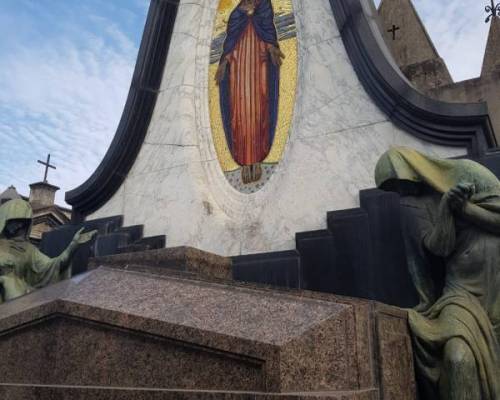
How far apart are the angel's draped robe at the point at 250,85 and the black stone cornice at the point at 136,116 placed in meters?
1.25

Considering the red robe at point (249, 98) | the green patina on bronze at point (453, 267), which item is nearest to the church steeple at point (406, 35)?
the red robe at point (249, 98)

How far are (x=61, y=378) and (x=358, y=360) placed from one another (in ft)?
6.04

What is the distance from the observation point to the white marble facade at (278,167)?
5871 millimetres

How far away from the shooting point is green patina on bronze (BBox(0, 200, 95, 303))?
6.73m

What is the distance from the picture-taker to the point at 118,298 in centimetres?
372

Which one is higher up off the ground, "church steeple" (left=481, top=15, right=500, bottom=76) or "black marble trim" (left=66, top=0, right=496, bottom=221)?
"church steeple" (left=481, top=15, right=500, bottom=76)

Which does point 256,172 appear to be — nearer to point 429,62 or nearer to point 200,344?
point 429,62

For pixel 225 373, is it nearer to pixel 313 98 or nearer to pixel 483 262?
pixel 483 262

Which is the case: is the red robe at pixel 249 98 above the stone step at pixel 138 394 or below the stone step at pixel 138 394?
above

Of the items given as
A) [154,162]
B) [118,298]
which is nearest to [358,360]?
[118,298]

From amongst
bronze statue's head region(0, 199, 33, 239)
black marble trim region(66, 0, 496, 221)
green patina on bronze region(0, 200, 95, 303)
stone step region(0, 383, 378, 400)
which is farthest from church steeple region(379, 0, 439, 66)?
stone step region(0, 383, 378, 400)

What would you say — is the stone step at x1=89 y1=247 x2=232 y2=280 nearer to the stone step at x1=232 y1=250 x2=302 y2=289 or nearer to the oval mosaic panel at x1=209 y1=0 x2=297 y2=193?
the stone step at x1=232 y1=250 x2=302 y2=289

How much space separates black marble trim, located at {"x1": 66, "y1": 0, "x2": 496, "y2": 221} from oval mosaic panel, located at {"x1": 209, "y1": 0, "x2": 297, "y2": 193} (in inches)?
33.9

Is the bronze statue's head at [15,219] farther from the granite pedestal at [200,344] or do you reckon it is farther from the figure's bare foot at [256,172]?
the granite pedestal at [200,344]
